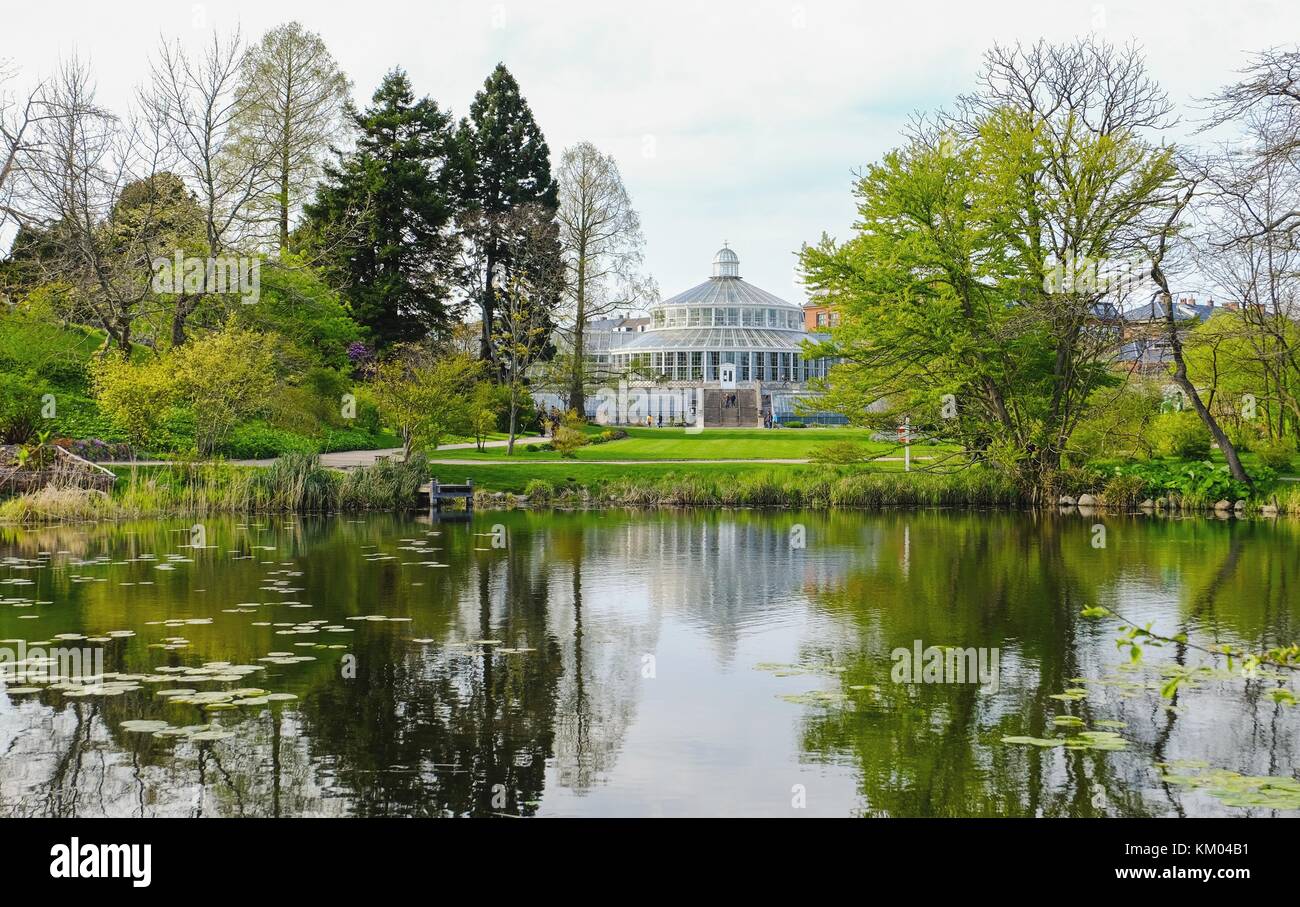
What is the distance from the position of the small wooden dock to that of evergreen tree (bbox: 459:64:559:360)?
63.8 ft

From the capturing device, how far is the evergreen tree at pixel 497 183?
5078 centimetres

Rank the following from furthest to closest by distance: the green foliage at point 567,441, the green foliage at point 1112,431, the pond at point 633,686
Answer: the green foliage at point 567,441
the green foliage at point 1112,431
the pond at point 633,686

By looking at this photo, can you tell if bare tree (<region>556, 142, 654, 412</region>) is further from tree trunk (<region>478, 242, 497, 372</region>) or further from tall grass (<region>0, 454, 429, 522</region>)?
tall grass (<region>0, 454, 429, 522</region>)

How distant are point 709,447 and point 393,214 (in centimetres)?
1465

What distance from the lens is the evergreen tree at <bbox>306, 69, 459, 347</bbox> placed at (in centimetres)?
4531

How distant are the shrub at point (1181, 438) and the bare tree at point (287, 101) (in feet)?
95.7

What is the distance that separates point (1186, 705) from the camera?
10391mm

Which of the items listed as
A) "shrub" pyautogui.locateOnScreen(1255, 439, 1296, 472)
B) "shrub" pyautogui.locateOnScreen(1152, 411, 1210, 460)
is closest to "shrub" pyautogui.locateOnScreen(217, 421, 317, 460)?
"shrub" pyautogui.locateOnScreen(1152, 411, 1210, 460)

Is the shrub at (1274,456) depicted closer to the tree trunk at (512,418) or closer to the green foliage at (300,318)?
the tree trunk at (512,418)

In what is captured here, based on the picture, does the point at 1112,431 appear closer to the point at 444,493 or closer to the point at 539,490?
the point at 539,490

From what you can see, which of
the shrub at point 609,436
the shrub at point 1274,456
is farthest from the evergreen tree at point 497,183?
the shrub at point 1274,456

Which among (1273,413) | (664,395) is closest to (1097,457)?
(1273,413)

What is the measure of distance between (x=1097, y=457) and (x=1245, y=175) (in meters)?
13.0
